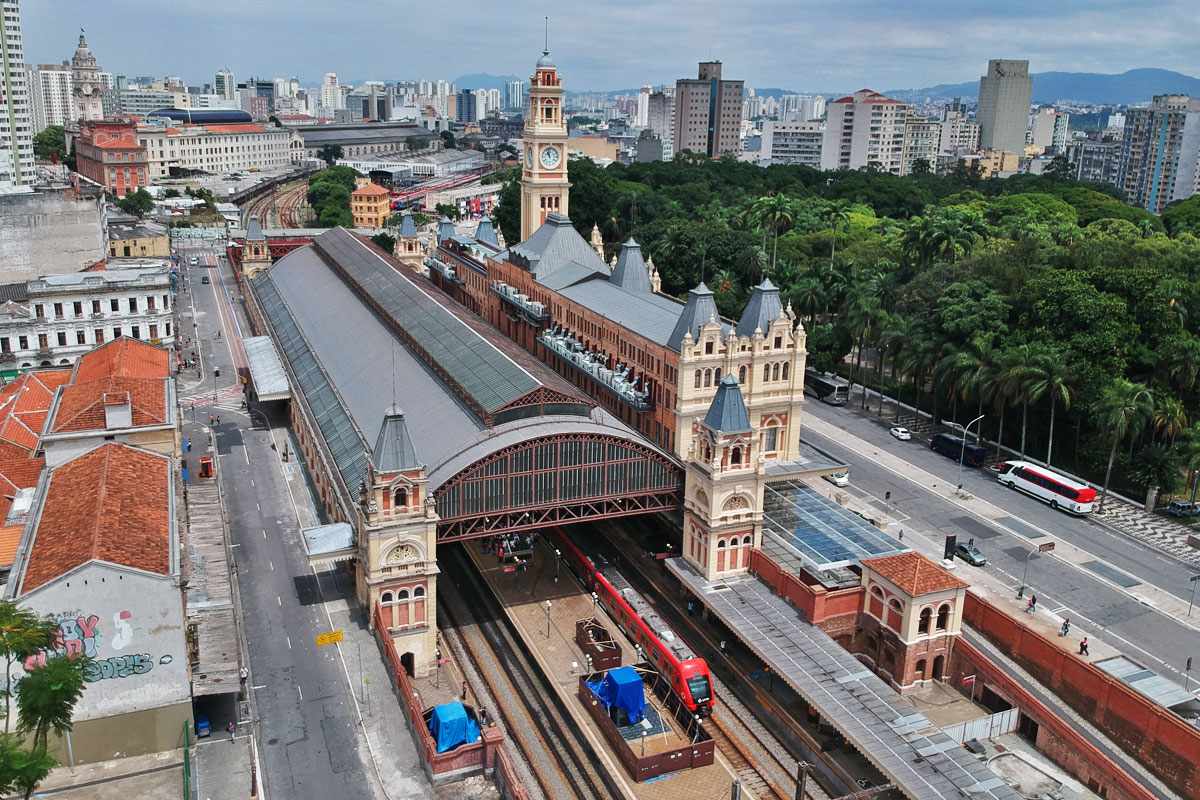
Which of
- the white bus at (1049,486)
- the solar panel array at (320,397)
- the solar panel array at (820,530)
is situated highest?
the solar panel array at (320,397)

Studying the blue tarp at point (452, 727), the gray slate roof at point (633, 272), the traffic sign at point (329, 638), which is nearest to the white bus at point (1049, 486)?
the gray slate roof at point (633, 272)

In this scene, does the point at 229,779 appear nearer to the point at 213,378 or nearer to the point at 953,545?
the point at 953,545

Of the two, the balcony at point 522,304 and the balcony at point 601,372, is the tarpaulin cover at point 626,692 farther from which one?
the balcony at point 522,304

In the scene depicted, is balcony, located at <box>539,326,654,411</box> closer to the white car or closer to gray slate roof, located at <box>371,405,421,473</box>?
the white car

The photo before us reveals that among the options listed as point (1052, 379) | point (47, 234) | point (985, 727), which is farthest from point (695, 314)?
point (47, 234)

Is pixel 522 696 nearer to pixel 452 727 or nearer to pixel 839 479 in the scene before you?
pixel 452 727

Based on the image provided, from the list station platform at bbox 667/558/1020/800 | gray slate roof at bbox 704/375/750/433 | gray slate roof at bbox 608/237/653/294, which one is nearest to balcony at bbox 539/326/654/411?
gray slate roof at bbox 608/237/653/294

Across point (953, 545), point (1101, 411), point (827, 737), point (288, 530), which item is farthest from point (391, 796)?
point (1101, 411)
